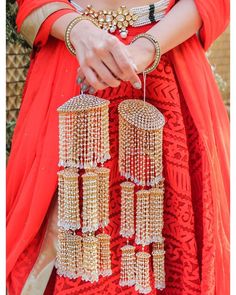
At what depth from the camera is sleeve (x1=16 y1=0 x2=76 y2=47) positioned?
87cm

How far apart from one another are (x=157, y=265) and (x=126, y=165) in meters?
0.19

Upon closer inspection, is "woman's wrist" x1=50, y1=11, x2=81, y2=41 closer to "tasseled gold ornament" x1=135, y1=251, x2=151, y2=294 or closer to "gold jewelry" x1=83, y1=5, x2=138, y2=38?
"gold jewelry" x1=83, y1=5, x2=138, y2=38

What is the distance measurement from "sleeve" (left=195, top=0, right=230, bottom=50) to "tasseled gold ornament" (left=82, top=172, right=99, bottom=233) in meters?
0.34

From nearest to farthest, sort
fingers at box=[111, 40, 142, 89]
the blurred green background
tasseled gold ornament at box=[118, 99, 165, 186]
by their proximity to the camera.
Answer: fingers at box=[111, 40, 142, 89] < tasseled gold ornament at box=[118, 99, 165, 186] < the blurred green background

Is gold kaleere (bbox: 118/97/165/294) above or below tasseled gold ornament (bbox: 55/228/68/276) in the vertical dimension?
above

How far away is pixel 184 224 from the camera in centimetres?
87

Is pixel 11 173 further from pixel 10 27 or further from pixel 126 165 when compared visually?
pixel 10 27

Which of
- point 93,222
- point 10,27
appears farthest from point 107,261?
point 10,27

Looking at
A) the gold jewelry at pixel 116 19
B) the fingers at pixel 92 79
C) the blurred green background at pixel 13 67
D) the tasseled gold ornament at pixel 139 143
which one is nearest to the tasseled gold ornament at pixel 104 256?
the tasseled gold ornament at pixel 139 143

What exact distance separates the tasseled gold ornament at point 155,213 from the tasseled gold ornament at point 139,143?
0.02 meters

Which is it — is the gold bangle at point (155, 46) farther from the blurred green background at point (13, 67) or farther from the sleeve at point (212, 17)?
the blurred green background at point (13, 67)

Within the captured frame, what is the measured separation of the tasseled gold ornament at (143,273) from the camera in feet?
2.84

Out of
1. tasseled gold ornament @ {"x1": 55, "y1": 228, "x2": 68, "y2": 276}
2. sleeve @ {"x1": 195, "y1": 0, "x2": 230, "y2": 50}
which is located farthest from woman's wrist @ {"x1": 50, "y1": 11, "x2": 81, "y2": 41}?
tasseled gold ornament @ {"x1": 55, "y1": 228, "x2": 68, "y2": 276}

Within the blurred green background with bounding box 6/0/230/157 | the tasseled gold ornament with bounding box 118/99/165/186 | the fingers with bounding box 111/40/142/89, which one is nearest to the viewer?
the fingers with bounding box 111/40/142/89
